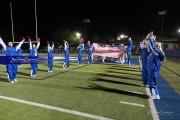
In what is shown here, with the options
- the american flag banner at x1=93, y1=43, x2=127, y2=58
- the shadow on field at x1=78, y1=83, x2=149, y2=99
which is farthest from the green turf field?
the american flag banner at x1=93, y1=43, x2=127, y2=58

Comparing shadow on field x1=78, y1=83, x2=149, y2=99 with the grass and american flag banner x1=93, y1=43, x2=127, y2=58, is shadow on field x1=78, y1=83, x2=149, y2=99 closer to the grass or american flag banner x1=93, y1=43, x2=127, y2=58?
the grass

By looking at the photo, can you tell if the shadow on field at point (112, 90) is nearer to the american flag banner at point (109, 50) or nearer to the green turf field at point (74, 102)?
the green turf field at point (74, 102)

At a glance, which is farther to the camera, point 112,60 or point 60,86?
point 112,60

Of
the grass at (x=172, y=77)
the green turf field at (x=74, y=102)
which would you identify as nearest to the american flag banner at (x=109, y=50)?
the grass at (x=172, y=77)

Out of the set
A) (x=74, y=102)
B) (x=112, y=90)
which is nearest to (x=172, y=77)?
(x=112, y=90)

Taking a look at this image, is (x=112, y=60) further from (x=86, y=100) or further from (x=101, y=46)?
(x=86, y=100)

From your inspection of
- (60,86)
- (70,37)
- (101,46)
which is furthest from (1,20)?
(60,86)

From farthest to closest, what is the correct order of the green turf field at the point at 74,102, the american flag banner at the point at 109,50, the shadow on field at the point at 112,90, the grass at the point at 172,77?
the american flag banner at the point at 109,50 → the grass at the point at 172,77 → the shadow on field at the point at 112,90 → the green turf field at the point at 74,102

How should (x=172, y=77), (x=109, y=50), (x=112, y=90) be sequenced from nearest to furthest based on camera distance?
(x=112, y=90) → (x=172, y=77) → (x=109, y=50)

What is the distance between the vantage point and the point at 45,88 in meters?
9.15

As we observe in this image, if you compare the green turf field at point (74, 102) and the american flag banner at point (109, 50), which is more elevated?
the american flag banner at point (109, 50)

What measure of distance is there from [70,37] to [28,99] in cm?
6903

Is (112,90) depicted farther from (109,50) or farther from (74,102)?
(109,50)

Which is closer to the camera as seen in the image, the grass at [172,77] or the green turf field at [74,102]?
the green turf field at [74,102]
